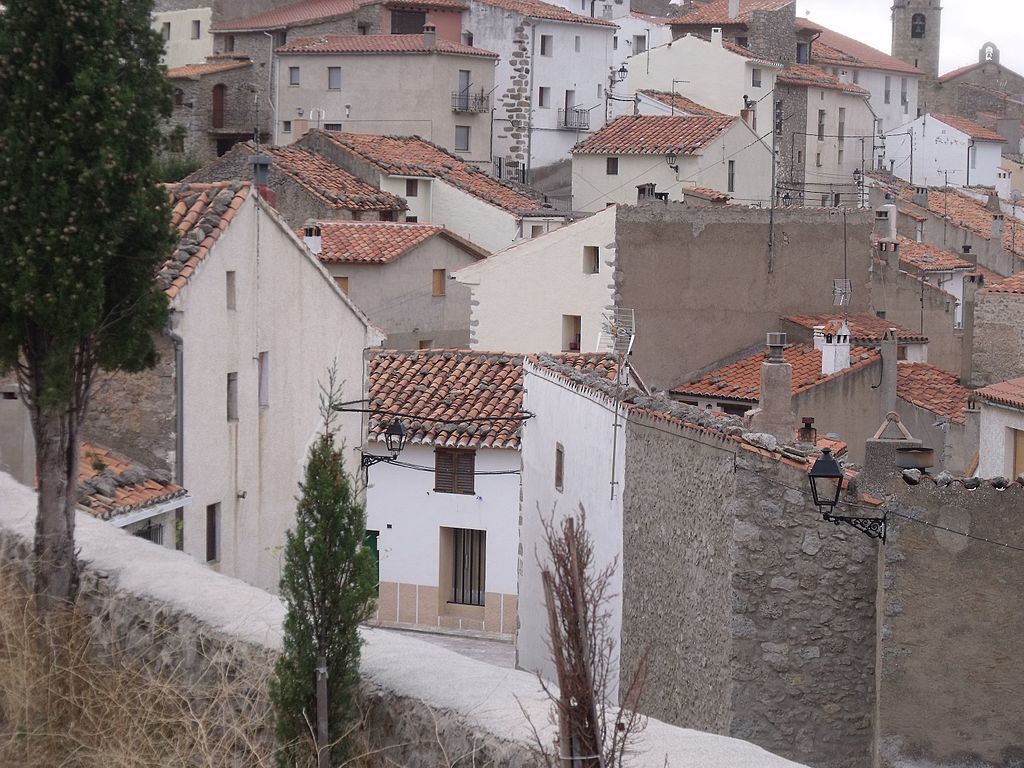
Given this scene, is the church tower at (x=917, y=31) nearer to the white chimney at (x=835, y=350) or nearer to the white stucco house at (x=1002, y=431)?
the white chimney at (x=835, y=350)

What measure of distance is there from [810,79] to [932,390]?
3826 centimetres

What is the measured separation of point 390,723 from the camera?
733cm

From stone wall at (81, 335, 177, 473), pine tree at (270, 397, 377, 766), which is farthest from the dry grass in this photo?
stone wall at (81, 335, 177, 473)

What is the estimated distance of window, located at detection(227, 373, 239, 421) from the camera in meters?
17.3

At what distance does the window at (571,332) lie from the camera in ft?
Answer: 104

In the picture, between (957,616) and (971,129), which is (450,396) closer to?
(957,616)

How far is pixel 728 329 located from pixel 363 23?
28.0 meters

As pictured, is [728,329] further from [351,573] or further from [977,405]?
[351,573]

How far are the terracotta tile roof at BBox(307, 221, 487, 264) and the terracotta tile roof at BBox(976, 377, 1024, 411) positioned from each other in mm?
16008

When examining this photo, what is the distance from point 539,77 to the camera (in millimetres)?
55719

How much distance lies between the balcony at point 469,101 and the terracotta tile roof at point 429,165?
5864 millimetres

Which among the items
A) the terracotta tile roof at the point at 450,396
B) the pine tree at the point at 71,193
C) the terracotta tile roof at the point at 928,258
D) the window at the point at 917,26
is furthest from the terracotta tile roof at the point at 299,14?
the pine tree at the point at 71,193

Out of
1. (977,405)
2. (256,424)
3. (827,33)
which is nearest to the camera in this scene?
(256,424)

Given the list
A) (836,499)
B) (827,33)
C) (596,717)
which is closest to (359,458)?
(836,499)
